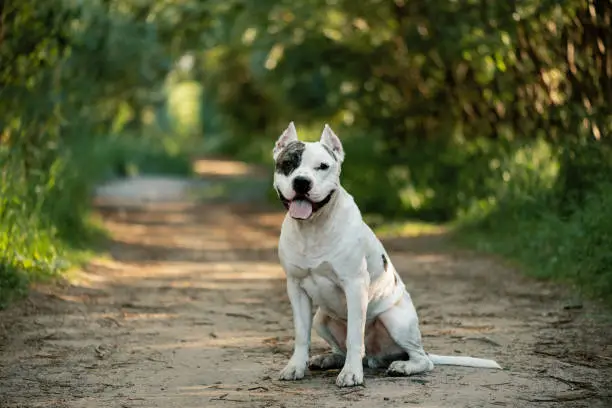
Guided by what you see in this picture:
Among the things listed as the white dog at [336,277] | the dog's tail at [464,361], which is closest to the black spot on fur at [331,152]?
the white dog at [336,277]

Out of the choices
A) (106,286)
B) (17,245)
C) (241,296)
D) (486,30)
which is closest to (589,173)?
(486,30)

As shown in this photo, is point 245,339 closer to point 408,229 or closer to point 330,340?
point 330,340

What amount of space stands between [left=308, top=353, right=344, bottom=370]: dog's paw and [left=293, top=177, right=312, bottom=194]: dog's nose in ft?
3.69

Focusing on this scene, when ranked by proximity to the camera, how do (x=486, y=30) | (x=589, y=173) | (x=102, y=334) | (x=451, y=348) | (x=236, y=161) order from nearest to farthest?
(x=451, y=348) < (x=102, y=334) < (x=589, y=173) < (x=486, y=30) < (x=236, y=161)

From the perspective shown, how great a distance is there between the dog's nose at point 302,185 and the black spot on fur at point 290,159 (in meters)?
0.10

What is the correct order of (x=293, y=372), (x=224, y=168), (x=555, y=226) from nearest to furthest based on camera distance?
(x=293, y=372), (x=555, y=226), (x=224, y=168)

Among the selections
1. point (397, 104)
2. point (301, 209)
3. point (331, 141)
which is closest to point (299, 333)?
point (301, 209)

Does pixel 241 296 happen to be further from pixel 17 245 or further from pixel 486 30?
pixel 486 30

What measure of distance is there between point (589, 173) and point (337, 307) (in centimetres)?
540

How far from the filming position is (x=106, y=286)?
31.9 ft

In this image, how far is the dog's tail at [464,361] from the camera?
Answer: 6031mm

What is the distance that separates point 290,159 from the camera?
18.6 feet

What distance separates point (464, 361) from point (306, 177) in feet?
4.96

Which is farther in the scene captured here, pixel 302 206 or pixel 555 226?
pixel 555 226
